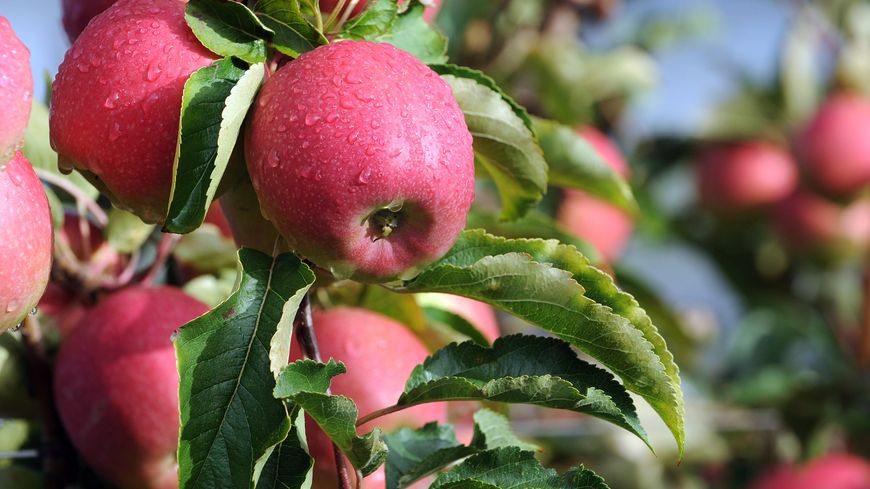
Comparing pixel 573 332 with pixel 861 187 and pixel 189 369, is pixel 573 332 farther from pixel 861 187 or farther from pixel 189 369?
pixel 861 187

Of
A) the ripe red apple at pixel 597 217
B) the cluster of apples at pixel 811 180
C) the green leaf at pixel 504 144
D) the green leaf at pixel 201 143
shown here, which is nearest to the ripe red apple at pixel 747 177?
the cluster of apples at pixel 811 180

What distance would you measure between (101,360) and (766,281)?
1797mm

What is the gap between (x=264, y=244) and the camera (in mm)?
598

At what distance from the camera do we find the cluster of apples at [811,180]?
79.5 inches

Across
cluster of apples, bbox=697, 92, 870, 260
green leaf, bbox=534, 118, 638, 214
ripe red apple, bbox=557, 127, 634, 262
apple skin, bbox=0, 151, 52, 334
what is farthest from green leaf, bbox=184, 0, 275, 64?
cluster of apples, bbox=697, 92, 870, 260

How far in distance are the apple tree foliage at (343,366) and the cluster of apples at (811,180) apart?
1547 millimetres

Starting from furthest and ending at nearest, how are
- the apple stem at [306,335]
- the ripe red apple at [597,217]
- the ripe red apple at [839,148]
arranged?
the ripe red apple at [839,148], the ripe red apple at [597,217], the apple stem at [306,335]

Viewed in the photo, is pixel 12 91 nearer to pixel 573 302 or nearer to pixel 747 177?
pixel 573 302

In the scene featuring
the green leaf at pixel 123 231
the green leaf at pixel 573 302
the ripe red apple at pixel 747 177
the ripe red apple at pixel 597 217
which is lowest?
the ripe red apple at pixel 747 177

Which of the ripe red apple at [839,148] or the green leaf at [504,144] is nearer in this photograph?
the green leaf at [504,144]

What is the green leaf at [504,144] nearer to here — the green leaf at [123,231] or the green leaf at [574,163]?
the green leaf at [574,163]

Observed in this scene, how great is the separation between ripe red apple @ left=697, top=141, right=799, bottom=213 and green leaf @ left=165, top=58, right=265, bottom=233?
68.8 inches

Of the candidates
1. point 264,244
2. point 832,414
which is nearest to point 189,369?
point 264,244

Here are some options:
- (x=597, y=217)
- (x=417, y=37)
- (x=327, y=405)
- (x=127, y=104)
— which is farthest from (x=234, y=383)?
(x=597, y=217)
